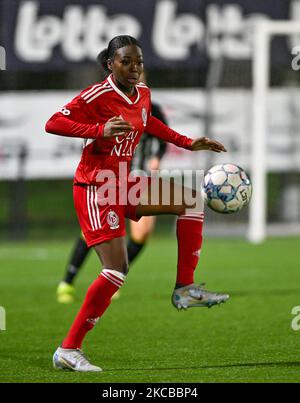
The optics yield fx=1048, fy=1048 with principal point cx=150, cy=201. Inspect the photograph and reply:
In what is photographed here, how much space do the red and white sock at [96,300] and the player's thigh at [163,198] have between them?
0.47m

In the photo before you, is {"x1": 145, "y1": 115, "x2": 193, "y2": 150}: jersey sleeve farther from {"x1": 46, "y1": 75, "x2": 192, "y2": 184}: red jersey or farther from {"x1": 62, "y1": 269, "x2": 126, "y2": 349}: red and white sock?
{"x1": 62, "y1": 269, "x2": 126, "y2": 349}: red and white sock

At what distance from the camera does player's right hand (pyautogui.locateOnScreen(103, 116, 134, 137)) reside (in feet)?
19.7

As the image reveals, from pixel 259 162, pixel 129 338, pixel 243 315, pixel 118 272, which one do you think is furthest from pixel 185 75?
pixel 118 272

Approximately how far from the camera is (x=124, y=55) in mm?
6324

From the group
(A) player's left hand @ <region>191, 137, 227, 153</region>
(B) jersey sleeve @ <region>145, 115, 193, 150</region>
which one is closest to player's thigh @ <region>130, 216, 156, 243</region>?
(B) jersey sleeve @ <region>145, 115, 193, 150</region>

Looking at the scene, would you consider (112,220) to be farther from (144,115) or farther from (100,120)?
(144,115)

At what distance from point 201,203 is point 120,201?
20.8 inches

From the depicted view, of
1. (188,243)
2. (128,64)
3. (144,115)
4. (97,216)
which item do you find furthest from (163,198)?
(128,64)

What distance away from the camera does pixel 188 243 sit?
6.55 metres

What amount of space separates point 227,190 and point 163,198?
18.9 inches

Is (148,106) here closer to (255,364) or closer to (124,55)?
(124,55)

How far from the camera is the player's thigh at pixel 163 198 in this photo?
21.2 ft

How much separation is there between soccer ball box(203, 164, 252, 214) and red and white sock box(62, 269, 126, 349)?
86 cm

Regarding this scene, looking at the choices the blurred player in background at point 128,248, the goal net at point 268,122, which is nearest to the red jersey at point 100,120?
the blurred player in background at point 128,248
